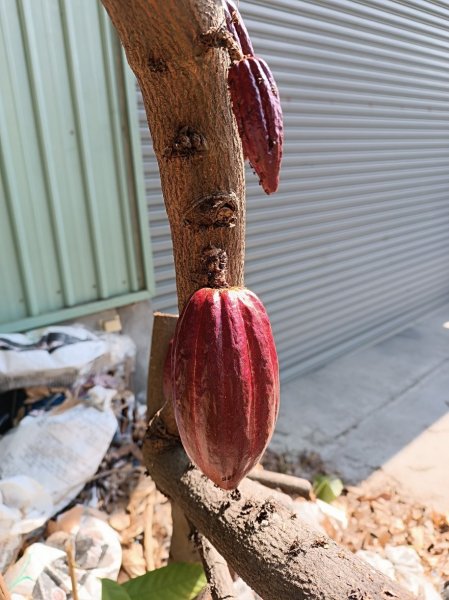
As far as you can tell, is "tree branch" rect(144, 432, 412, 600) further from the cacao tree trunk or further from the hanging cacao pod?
the hanging cacao pod

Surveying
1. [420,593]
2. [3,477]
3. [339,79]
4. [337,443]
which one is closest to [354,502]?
[337,443]

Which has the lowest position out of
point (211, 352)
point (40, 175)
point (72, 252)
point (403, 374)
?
point (403, 374)

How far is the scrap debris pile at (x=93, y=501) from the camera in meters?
1.67

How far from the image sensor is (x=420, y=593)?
1634 mm

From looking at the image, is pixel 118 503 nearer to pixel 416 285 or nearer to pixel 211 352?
pixel 211 352

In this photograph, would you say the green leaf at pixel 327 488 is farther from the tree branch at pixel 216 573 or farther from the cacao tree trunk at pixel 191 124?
the cacao tree trunk at pixel 191 124

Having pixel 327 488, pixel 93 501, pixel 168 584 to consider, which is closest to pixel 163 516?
pixel 93 501

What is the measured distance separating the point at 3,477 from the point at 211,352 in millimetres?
1547

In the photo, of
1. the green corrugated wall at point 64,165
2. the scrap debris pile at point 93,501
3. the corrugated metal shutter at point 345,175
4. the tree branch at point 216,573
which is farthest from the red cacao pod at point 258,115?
the corrugated metal shutter at point 345,175

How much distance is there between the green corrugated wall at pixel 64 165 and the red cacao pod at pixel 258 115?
1.74 metres

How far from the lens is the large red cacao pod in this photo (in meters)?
0.66

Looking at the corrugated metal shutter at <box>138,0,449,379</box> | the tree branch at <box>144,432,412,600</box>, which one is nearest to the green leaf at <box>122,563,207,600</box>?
the tree branch at <box>144,432,412,600</box>

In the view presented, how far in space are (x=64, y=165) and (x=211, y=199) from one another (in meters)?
1.81

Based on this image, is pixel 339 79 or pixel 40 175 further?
pixel 339 79
